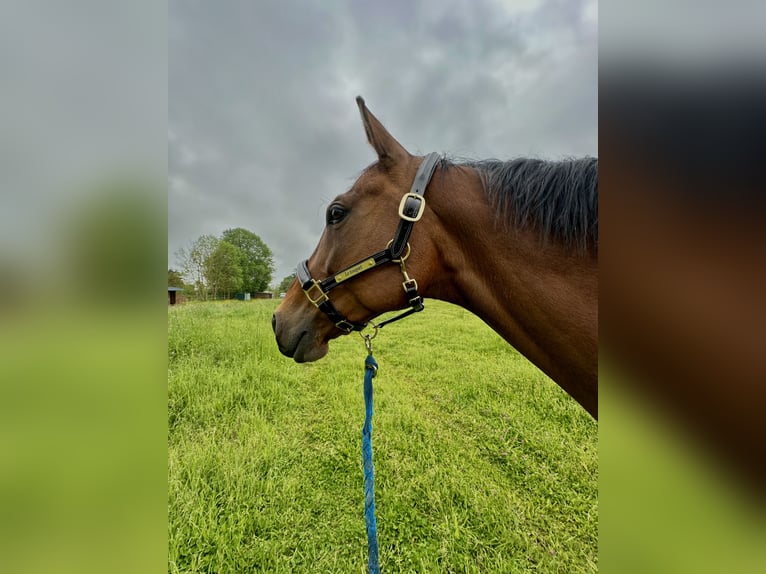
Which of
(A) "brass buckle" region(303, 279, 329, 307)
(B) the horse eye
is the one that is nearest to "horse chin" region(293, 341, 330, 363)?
(A) "brass buckle" region(303, 279, 329, 307)

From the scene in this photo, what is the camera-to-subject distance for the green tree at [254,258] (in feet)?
119

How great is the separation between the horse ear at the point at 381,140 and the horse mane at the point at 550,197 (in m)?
0.54

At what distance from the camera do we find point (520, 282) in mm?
1560

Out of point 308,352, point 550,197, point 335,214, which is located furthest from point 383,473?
point 550,197

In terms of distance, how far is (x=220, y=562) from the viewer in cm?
231

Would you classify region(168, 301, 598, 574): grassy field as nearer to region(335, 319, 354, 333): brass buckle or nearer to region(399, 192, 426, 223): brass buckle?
region(335, 319, 354, 333): brass buckle

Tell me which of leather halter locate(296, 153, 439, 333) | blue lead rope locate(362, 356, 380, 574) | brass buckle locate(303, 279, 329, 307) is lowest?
blue lead rope locate(362, 356, 380, 574)

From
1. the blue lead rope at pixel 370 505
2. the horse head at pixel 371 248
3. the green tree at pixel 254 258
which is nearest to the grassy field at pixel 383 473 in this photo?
the blue lead rope at pixel 370 505
